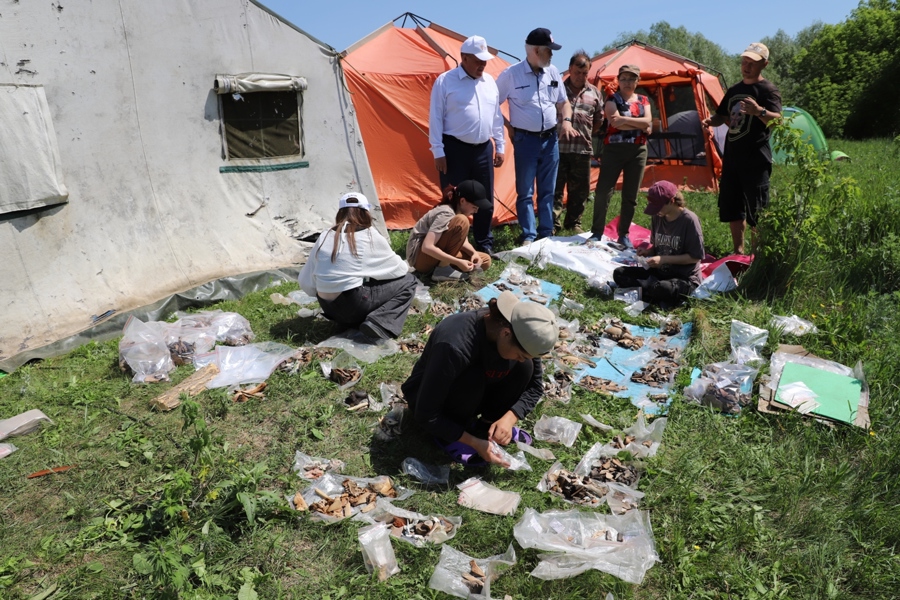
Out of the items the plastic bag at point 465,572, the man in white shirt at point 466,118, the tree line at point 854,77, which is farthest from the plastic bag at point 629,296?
the tree line at point 854,77

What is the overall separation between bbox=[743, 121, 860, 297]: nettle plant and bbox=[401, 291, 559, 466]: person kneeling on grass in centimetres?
278

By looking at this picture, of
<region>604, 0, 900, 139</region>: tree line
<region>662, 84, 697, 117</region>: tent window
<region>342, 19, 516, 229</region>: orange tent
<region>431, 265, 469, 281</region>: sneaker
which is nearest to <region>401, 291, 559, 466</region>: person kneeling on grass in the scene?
<region>431, 265, 469, 281</region>: sneaker

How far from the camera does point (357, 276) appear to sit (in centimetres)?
462

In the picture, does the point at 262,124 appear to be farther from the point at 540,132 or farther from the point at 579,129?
the point at 579,129

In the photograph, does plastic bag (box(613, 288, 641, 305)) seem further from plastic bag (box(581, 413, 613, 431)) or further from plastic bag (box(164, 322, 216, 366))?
plastic bag (box(164, 322, 216, 366))

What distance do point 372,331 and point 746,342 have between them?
2.65m

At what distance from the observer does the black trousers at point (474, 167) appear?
612 cm

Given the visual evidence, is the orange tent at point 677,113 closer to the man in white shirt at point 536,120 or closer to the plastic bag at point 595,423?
the man in white shirt at point 536,120

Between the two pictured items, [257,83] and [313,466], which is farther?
[257,83]

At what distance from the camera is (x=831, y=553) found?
9.20 ft

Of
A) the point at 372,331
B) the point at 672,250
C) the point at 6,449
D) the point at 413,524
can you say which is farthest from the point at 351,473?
the point at 672,250

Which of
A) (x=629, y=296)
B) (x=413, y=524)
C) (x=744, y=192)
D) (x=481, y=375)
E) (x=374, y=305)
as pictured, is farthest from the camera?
(x=744, y=192)

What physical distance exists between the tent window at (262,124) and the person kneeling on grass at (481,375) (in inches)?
152

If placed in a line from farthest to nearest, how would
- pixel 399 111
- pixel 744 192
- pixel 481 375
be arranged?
pixel 399 111 < pixel 744 192 < pixel 481 375
